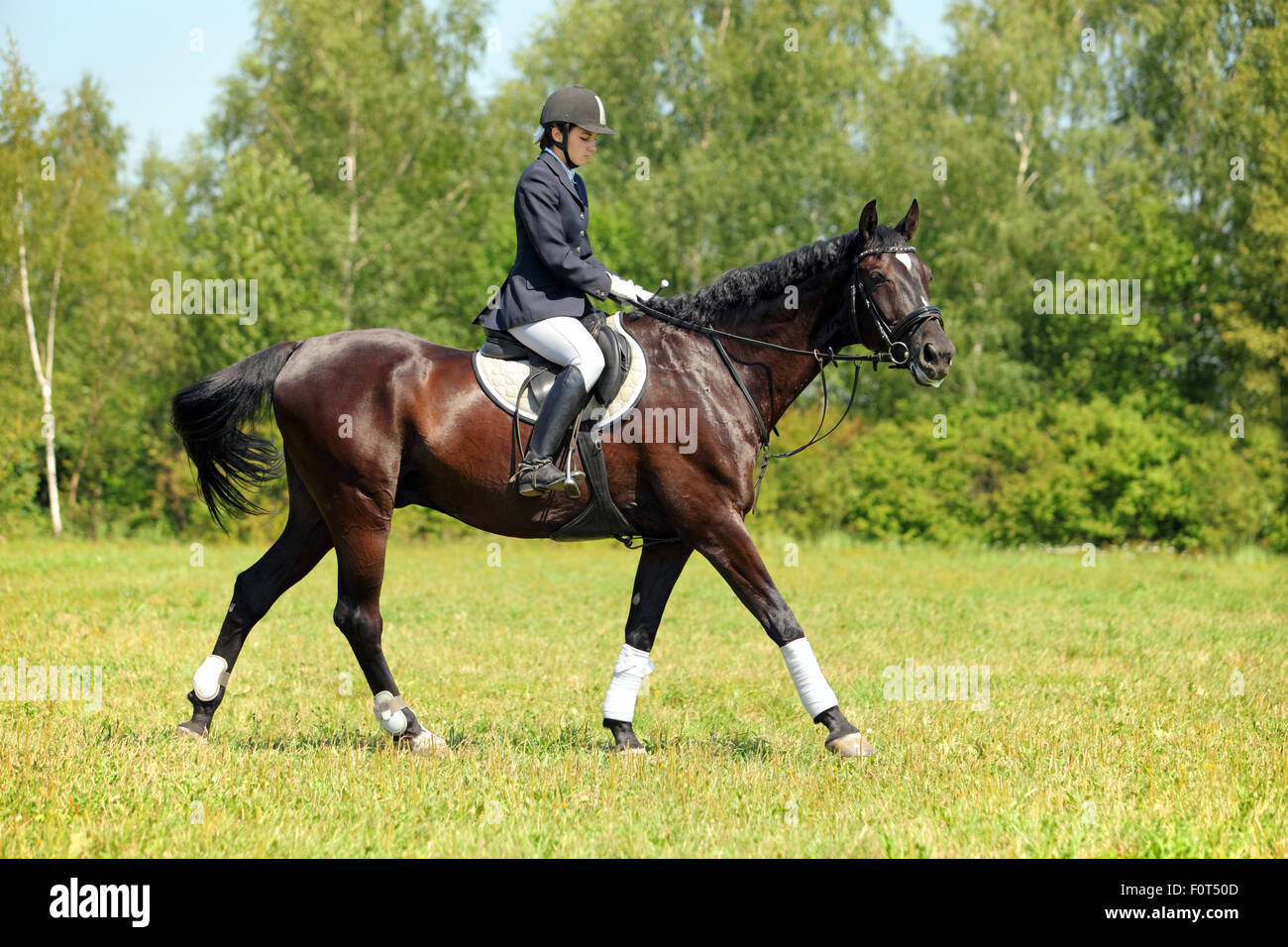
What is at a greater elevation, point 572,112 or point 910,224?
point 572,112

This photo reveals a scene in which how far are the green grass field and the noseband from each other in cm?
228

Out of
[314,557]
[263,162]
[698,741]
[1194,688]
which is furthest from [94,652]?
[263,162]

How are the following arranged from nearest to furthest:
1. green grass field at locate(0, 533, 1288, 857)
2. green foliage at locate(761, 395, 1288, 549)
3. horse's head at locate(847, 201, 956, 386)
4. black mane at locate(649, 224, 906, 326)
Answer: green grass field at locate(0, 533, 1288, 857), horse's head at locate(847, 201, 956, 386), black mane at locate(649, 224, 906, 326), green foliage at locate(761, 395, 1288, 549)

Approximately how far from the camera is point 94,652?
34.5 feet

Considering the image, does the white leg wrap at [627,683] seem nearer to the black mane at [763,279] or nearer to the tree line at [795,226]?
the black mane at [763,279]

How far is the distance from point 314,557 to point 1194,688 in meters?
6.70

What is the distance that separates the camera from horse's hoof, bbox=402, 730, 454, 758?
21.9ft

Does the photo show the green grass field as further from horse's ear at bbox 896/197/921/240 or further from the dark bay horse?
horse's ear at bbox 896/197/921/240

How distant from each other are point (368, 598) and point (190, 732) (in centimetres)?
134

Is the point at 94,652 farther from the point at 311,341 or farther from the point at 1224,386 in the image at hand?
the point at 1224,386

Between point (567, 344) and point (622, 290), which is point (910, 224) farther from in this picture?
point (567, 344)

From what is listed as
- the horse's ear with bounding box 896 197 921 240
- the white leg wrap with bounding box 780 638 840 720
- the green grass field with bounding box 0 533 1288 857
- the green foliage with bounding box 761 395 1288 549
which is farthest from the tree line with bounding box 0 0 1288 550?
the white leg wrap with bounding box 780 638 840 720

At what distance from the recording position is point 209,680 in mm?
7039

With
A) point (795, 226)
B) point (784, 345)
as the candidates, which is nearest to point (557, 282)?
point (784, 345)
